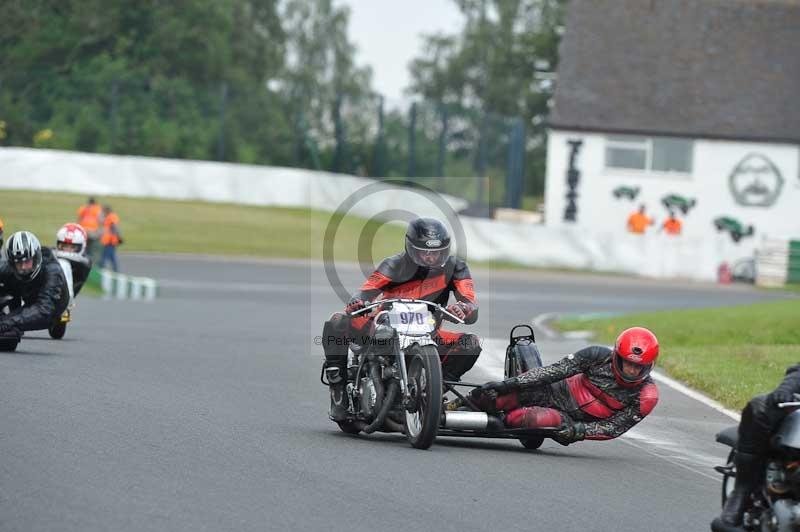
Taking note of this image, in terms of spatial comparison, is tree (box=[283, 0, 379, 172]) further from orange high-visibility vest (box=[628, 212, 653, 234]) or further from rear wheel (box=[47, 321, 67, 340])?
rear wheel (box=[47, 321, 67, 340])

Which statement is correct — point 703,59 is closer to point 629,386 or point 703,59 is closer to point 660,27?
point 660,27

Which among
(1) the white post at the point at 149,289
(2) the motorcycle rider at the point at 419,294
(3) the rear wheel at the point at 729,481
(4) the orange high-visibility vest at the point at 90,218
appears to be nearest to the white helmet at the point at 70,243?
(2) the motorcycle rider at the point at 419,294

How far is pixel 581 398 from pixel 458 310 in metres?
1.02

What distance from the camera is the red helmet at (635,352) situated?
995cm

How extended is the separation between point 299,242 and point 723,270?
40.6ft

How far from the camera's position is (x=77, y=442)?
9.48m

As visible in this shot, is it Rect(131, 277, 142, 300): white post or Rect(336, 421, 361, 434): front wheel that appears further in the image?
Rect(131, 277, 142, 300): white post

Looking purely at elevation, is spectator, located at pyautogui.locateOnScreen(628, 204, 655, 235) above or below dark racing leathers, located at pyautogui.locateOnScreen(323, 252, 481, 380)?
below

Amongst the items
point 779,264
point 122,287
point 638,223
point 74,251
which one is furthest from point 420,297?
point 638,223

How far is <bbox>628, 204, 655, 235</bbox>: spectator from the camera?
157ft

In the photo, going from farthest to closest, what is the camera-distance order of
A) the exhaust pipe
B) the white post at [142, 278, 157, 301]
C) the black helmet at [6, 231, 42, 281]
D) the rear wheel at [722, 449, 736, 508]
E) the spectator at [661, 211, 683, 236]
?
the spectator at [661, 211, 683, 236]
the white post at [142, 278, 157, 301]
the black helmet at [6, 231, 42, 281]
the exhaust pipe
the rear wheel at [722, 449, 736, 508]

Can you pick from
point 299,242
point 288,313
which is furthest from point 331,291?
point 299,242

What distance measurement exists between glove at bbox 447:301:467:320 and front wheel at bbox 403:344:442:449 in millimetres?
567

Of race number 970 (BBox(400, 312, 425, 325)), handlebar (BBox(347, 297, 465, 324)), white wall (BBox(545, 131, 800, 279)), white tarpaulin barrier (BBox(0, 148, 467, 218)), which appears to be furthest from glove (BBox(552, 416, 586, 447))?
white wall (BBox(545, 131, 800, 279))
